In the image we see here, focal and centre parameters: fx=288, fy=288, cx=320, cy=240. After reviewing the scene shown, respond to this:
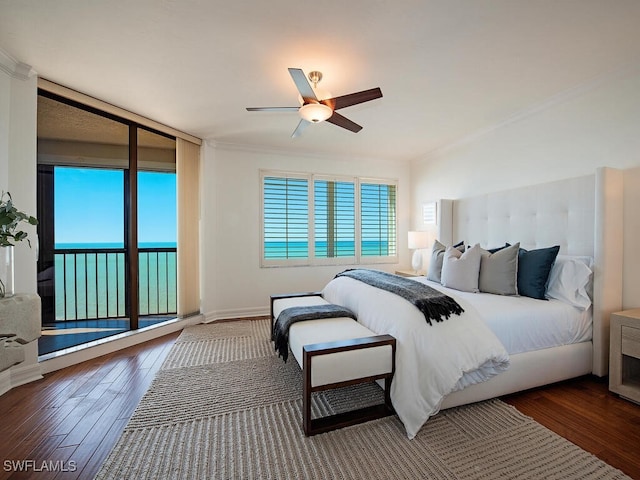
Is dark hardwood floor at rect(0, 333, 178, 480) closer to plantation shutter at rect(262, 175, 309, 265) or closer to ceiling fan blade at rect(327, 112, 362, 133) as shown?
plantation shutter at rect(262, 175, 309, 265)

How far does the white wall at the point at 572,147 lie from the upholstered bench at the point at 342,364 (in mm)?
2231

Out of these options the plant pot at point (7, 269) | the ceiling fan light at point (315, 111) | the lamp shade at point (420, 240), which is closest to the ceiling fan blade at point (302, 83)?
the ceiling fan light at point (315, 111)

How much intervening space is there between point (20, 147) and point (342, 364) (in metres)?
3.11

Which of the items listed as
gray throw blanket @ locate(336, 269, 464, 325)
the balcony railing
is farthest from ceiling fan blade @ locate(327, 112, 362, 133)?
the balcony railing

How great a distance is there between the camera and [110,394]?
87.7 inches

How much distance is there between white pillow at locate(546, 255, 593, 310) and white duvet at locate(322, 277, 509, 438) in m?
1.01

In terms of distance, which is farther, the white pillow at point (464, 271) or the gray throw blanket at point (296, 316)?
the white pillow at point (464, 271)

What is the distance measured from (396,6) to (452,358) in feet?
7.15

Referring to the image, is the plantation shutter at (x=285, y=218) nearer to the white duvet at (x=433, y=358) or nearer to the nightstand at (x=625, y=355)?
the white duvet at (x=433, y=358)

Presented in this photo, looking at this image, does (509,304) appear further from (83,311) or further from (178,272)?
(83,311)

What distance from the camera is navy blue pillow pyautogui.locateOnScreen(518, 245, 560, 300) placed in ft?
8.21

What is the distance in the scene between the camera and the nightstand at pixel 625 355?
205 centimetres

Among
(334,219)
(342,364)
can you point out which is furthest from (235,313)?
(342,364)

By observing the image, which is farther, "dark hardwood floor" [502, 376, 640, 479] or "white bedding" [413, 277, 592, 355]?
"white bedding" [413, 277, 592, 355]
